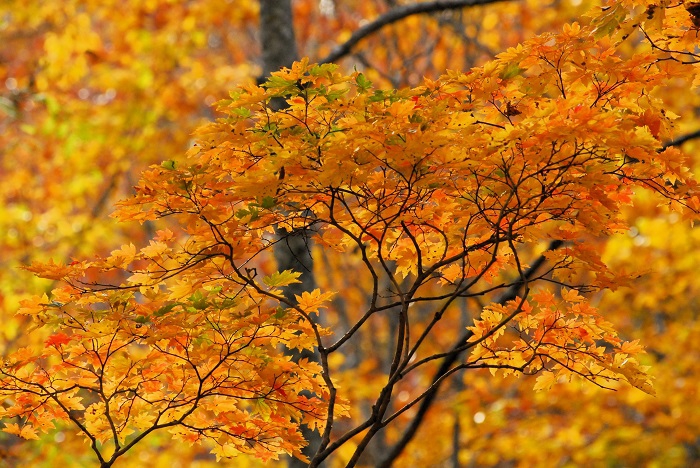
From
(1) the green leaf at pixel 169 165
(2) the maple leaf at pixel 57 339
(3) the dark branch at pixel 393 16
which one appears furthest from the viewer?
(3) the dark branch at pixel 393 16

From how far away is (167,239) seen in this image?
242 cm

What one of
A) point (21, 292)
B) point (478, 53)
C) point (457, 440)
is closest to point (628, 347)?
point (457, 440)

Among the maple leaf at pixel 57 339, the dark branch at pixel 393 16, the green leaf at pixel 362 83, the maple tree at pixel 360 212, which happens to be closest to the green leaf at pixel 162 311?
the maple tree at pixel 360 212

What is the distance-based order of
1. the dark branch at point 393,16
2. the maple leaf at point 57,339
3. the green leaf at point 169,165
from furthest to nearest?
the dark branch at point 393,16, the maple leaf at point 57,339, the green leaf at point 169,165

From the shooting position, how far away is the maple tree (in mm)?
2068

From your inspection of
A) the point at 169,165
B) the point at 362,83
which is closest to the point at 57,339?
the point at 169,165

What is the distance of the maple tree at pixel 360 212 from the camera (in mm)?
2068

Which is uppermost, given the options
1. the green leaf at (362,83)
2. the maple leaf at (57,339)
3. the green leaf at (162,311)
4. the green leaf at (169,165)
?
the green leaf at (362,83)

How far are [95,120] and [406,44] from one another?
368cm

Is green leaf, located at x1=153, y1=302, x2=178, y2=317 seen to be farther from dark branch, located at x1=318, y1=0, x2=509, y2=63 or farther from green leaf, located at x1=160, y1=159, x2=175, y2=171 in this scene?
dark branch, located at x1=318, y1=0, x2=509, y2=63

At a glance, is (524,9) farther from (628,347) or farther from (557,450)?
(628,347)

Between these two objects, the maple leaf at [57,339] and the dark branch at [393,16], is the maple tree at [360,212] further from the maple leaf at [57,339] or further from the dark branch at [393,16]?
the dark branch at [393,16]

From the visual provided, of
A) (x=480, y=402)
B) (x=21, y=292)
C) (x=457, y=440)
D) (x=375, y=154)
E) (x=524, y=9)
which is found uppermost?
(x=524, y=9)

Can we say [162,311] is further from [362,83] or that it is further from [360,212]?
[362,83]
